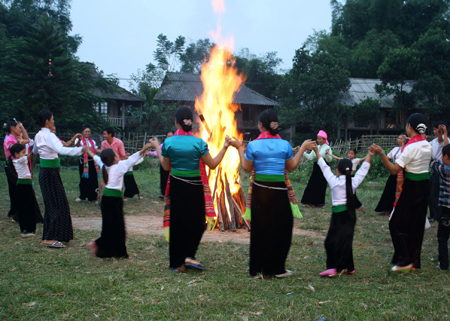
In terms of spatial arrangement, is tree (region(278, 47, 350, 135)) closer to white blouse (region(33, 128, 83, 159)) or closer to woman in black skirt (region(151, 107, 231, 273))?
white blouse (region(33, 128, 83, 159))

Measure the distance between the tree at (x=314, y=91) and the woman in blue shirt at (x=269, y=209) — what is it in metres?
→ 27.5

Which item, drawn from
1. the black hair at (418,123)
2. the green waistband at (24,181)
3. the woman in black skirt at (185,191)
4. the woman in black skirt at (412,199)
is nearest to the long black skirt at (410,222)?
the woman in black skirt at (412,199)

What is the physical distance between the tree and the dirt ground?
24.7 metres

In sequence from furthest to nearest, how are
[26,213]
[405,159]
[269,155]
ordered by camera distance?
[26,213] < [405,159] < [269,155]

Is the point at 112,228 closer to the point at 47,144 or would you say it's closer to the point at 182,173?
the point at 182,173

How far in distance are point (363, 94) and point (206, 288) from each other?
112 ft

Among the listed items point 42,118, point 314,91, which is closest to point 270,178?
point 42,118

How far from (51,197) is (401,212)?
16.7ft

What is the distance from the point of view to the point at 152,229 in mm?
7707

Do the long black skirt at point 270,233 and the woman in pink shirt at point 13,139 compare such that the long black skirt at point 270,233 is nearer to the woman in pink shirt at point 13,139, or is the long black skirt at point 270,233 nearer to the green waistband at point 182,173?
the green waistband at point 182,173

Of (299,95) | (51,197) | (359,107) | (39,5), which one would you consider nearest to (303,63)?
(299,95)

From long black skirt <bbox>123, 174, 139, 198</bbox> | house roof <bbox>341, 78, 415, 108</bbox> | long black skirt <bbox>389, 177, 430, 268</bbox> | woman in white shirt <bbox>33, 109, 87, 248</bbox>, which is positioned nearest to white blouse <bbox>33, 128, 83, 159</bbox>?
woman in white shirt <bbox>33, 109, 87, 248</bbox>

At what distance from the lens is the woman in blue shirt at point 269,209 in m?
4.68

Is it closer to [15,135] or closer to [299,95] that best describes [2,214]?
[15,135]
